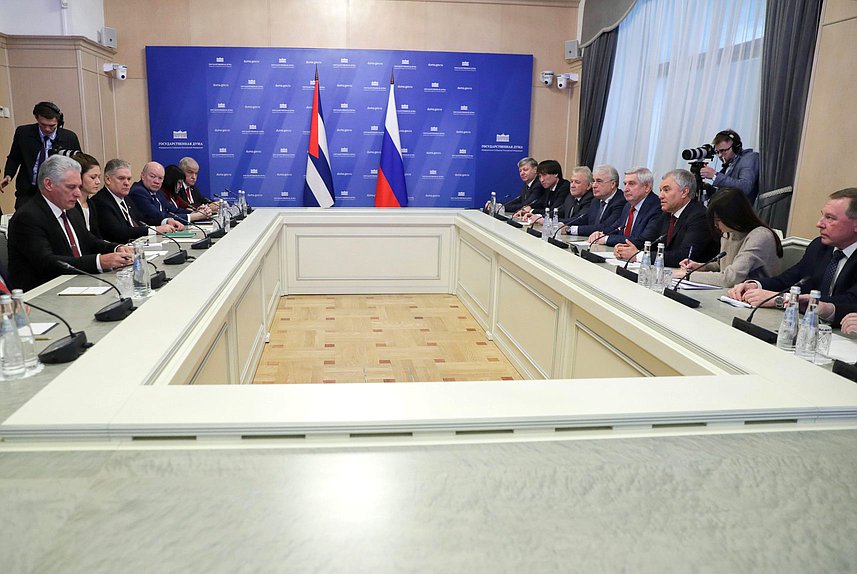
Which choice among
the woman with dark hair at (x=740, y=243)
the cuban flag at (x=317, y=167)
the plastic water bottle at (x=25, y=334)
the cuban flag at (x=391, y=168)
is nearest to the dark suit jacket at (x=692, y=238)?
the woman with dark hair at (x=740, y=243)

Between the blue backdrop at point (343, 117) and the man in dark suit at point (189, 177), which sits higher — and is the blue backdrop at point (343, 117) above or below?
above

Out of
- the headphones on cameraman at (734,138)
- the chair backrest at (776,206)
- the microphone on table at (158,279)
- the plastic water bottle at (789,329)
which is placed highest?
the headphones on cameraman at (734,138)

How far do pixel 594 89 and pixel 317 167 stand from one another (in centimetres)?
341

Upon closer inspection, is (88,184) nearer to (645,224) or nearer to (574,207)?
(645,224)

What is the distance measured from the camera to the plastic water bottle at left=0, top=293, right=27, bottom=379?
5.36 ft

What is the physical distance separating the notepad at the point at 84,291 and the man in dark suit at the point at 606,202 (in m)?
3.41

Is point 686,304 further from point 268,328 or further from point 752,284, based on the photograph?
Answer: point 268,328

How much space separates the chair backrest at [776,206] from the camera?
4480 mm

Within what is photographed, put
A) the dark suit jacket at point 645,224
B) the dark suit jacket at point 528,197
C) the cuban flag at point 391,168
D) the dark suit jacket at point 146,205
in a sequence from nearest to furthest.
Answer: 1. the dark suit jacket at point 645,224
2. the dark suit jacket at point 146,205
3. the dark suit jacket at point 528,197
4. the cuban flag at point 391,168

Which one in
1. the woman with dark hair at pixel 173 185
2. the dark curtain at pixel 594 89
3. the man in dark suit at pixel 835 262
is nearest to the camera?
the man in dark suit at pixel 835 262

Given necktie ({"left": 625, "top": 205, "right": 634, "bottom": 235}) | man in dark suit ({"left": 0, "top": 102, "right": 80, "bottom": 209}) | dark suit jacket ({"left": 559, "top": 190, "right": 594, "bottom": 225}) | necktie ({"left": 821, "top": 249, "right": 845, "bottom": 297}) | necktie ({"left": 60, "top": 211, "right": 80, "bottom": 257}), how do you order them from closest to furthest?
necktie ({"left": 821, "top": 249, "right": 845, "bottom": 297}) < necktie ({"left": 60, "top": 211, "right": 80, "bottom": 257}) < necktie ({"left": 625, "top": 205, "right": 634, "bottom": 235}) < man in dark suit ({"left": 0, "top": 102, "right": 80, "bottom": 209}) < dark suit jacket ({"left": 559, "top": 190, "right": 594, "bottom": 225})

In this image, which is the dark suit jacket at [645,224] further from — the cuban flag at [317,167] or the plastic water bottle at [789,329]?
the cuban flag at [317,167]

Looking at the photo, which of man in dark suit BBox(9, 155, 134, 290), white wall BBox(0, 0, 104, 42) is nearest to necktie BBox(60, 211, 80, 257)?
man in dark suit BBox(9, 155, 134, 290)

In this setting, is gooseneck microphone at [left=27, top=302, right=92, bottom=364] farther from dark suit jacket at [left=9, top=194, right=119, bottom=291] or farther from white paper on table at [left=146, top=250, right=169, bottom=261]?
white paper on table at [left=146, top=250, right=169, bottom=261]
